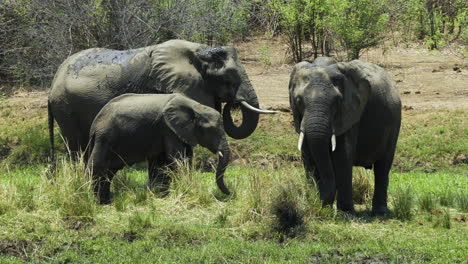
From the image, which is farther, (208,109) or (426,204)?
(208,109)

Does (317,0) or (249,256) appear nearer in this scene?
(249,256)

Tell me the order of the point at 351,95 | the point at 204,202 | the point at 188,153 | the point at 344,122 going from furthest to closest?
the point at 188,153 < the point at 204,202 < the point at 351,95 < the point at 344,122

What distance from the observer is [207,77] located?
12.8m

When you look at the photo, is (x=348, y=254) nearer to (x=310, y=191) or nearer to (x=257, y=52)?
(x=310, y=191)

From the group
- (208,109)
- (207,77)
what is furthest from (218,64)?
(208,109)

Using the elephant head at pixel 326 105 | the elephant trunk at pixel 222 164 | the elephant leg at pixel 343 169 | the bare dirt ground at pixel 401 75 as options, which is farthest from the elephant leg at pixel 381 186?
the bare dirt ground at pixel 401 75

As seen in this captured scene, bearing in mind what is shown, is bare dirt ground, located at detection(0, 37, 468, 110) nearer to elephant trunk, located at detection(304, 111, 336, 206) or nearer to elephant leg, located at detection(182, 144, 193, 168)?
elephant leg, located at detection(182, 144, 193, 168)

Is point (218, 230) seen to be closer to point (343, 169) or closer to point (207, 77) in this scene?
point (343, 169)

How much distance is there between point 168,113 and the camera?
36.5 ft

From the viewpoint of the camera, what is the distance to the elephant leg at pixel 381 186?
35.1ft

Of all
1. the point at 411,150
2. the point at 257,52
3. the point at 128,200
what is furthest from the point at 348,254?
the point at 257,52

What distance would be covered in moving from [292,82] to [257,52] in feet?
54.3

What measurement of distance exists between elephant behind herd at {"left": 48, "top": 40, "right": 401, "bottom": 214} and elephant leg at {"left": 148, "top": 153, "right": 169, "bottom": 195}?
0.02 meters

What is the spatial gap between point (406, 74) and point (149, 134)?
13.0m
